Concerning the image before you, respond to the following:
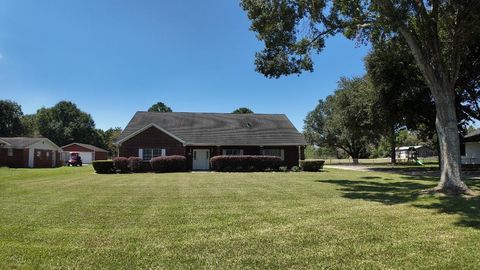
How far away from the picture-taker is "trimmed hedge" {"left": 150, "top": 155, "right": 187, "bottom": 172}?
96.9 ft

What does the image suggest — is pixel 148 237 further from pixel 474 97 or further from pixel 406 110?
pixel 474 97

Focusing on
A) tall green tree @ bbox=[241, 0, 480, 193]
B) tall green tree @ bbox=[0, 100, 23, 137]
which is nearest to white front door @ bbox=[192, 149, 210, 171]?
tall green tree @ bbox=[241, 0, 480, 193]

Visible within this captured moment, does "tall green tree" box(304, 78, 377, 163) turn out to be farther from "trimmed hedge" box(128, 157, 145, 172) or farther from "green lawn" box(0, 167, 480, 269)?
"green lawn" box(0, 167, 480, 269)

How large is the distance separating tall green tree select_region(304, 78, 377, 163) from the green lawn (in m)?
24.0

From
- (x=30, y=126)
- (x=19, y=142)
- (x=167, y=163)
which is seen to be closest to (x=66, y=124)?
(x=30, y=126)

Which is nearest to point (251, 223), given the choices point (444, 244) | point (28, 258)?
point (444, 244)

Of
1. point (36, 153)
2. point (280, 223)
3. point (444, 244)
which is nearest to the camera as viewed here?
point (444, 244)

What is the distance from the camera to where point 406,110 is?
2922cm

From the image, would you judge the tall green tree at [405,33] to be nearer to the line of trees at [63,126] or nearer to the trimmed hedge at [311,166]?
the trimmed hedge at [311,166]

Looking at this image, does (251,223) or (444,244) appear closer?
(444,244)

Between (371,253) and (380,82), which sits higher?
(380,82)

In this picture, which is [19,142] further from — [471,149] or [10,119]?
[471,149]

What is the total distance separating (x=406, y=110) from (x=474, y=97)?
531 centimetres

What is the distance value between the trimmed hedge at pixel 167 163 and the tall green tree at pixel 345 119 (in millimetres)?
15915
